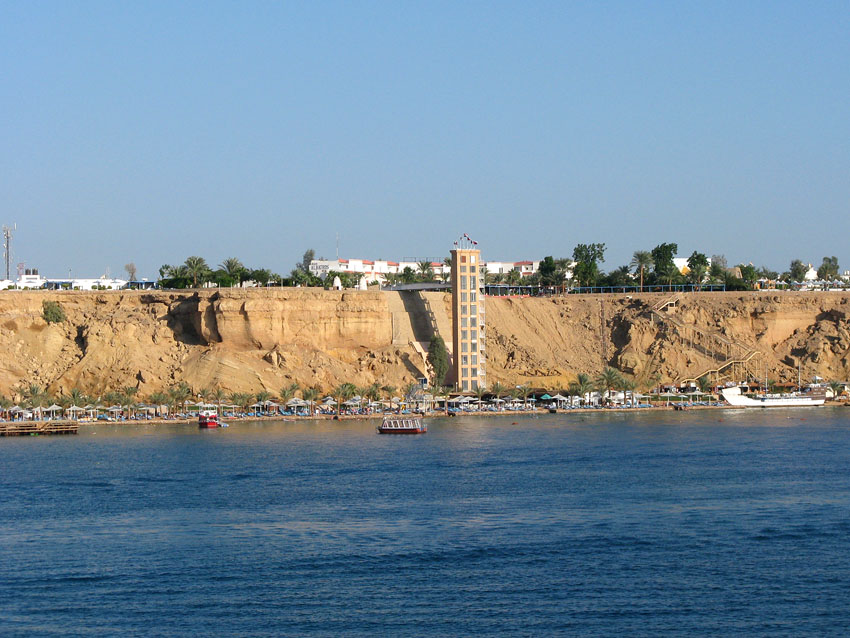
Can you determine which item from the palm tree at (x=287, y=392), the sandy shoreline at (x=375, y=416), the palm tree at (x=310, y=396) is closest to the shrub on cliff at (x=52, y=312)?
the sandy shoreline at (x=375, y=416)

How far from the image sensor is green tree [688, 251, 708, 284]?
125375mm

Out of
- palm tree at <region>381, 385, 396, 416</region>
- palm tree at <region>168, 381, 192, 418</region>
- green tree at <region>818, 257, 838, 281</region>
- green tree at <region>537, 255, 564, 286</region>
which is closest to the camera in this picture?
palm tree at <region>168, 381, 192, 418</region>

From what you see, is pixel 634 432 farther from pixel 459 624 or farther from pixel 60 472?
pixel 459 624

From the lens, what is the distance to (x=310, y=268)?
16838 centimetres

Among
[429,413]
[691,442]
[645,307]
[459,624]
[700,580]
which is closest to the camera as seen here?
[459,624]

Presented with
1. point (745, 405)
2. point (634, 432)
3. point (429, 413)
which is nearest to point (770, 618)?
point (634, 432)

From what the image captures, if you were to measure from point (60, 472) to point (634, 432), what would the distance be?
126ft

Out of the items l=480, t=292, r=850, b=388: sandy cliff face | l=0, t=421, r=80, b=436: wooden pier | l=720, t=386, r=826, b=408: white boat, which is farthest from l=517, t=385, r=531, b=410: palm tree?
l=0, t=421, r=80, b=436: wooden pier

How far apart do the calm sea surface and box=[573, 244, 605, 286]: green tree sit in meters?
57.0

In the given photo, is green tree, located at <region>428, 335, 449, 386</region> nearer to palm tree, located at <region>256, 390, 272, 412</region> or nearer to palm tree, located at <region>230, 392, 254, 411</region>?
palm tree, located at <region>256, 390, 272, 412</region>

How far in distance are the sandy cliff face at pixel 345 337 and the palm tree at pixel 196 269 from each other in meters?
10.7

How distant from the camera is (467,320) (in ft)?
329

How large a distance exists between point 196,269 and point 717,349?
5205 centimetres

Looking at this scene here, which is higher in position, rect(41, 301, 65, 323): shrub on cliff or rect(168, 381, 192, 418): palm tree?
rect(41, 301, 65, 323): shrub on cliff
